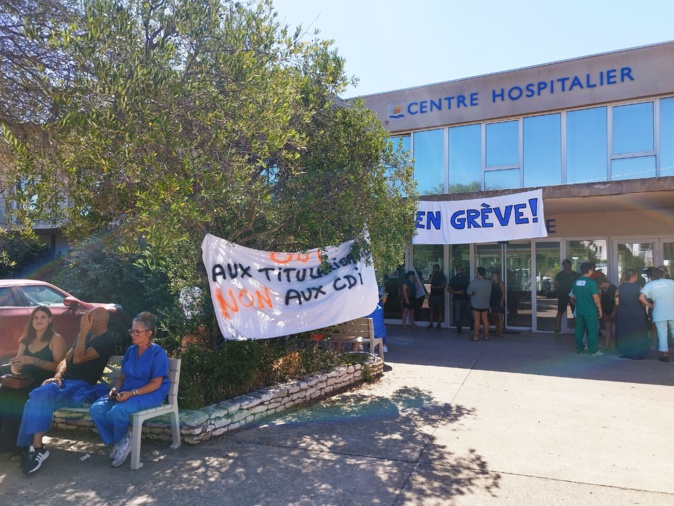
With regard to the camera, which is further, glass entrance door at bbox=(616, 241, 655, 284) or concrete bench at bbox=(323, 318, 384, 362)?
glass entrance door at bbox=(616, 241, 655, 284)

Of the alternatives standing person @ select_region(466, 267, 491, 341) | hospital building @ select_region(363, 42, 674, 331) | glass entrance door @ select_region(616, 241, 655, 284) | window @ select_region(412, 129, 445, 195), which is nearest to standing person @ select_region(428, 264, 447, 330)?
hospital building @ select_region(363, 42, 674, 331)

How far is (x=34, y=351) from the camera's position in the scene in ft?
16.4

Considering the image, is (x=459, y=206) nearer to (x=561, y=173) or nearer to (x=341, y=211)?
(x=561, y=173)

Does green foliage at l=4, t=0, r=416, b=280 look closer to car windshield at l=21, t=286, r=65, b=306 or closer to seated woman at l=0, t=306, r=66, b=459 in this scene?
seated woman at l=0, t=306, r=66, b=459

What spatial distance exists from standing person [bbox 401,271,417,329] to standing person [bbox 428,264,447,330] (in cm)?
46

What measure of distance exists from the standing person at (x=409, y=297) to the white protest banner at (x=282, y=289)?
541 centimetres

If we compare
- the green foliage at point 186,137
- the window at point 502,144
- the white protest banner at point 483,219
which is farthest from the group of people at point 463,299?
the green foliage at point 186,137

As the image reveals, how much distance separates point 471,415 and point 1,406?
4853mm

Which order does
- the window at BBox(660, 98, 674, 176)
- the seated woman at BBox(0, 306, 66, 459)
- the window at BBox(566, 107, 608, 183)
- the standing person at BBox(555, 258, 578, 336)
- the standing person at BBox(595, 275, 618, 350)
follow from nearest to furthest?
the seated woman at BBox(0, 306, 66, 459) < the standing person at BBox(595, 275, 618, 350) < the window at BBox(660, 98, 674, 176) < the window at BBox(566, 107, 608, 183) < the standing person at BBox(555, 258, 578, 336)

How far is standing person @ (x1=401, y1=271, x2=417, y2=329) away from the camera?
43.4 ft

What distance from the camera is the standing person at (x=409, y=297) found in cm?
1324

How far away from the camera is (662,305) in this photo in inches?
360

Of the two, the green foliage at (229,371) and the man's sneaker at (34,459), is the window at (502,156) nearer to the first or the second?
the green foliage at (229,371)

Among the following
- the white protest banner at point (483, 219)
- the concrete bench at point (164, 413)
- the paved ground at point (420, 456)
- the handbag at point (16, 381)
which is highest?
the white protest banner at point (483, 219)
